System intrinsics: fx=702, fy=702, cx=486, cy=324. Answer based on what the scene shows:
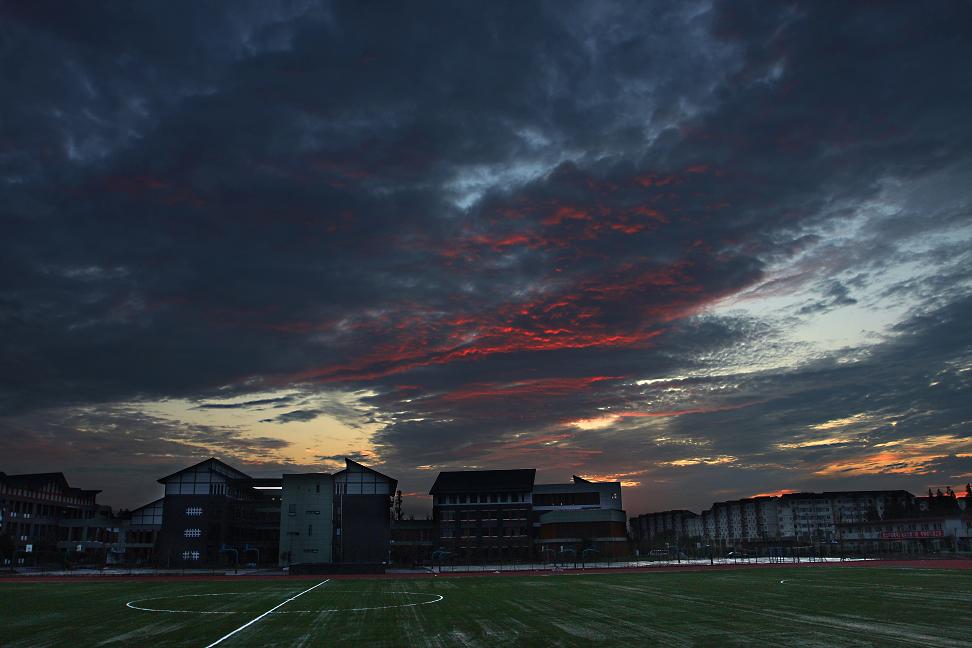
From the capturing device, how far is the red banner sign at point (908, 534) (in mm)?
144575

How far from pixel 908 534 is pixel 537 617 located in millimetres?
155096

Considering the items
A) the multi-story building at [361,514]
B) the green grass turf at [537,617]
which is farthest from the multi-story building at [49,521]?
the green grass turf at [537,617]

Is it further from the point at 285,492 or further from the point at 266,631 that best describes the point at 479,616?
the point at 285,492

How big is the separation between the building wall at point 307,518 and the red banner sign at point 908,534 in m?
122

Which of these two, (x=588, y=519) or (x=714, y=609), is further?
(x=588, y=519)

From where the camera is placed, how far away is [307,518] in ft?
372

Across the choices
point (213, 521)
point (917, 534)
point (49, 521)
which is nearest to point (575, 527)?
point (213, 521)

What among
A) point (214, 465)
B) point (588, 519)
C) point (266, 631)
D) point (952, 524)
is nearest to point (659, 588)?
point (266, 631)

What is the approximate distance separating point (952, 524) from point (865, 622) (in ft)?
460

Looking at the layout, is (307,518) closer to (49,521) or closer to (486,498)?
(486,498)

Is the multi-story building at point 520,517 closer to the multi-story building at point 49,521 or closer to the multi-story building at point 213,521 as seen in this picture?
the multi-story building at point 213,521

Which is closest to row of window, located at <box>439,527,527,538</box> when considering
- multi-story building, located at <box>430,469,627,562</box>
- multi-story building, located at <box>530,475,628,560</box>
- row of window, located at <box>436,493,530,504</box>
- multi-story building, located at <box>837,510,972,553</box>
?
multi-story building, located at <box>430,469,627,562</box>

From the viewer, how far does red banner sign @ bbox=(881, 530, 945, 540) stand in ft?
474

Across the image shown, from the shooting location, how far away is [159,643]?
25375mm
